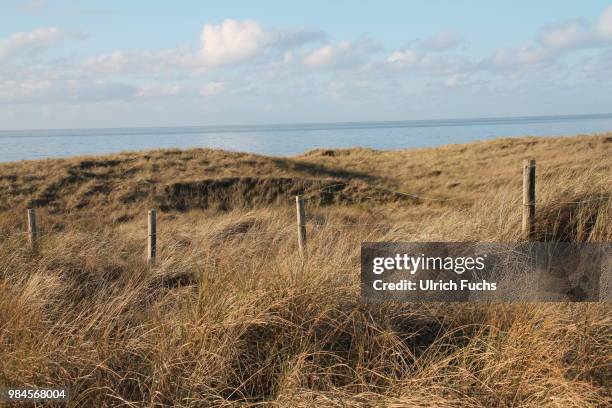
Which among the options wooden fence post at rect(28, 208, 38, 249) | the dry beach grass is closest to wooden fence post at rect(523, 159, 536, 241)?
the dry beach grass

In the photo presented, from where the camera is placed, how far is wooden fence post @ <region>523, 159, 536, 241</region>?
23.9 feet

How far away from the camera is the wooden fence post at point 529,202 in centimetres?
728

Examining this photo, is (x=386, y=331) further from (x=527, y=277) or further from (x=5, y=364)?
(x=5, y=364)

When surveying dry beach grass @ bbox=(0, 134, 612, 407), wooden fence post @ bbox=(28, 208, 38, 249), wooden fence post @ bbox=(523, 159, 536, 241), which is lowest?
dry beach grass @ bbox=(0, 134, 612, 407)

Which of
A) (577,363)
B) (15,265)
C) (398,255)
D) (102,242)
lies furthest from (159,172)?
(577,363)

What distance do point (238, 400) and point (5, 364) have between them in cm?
157

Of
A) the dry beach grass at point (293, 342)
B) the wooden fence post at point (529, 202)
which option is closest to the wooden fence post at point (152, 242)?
the dry beach grass at point (293, 342)

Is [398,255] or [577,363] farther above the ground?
[398,255]

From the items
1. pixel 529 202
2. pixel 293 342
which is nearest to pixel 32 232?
pixel 293 342

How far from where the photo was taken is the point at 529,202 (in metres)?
7.46

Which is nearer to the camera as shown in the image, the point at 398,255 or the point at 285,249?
the point at 398,255

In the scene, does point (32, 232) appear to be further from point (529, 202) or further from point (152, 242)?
point (529, 202)

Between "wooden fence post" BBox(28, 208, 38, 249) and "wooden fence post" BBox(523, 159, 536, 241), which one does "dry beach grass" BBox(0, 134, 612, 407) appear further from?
"wooden fence post" BBox(28, 208, 38, 249)

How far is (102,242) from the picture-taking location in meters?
8.76
